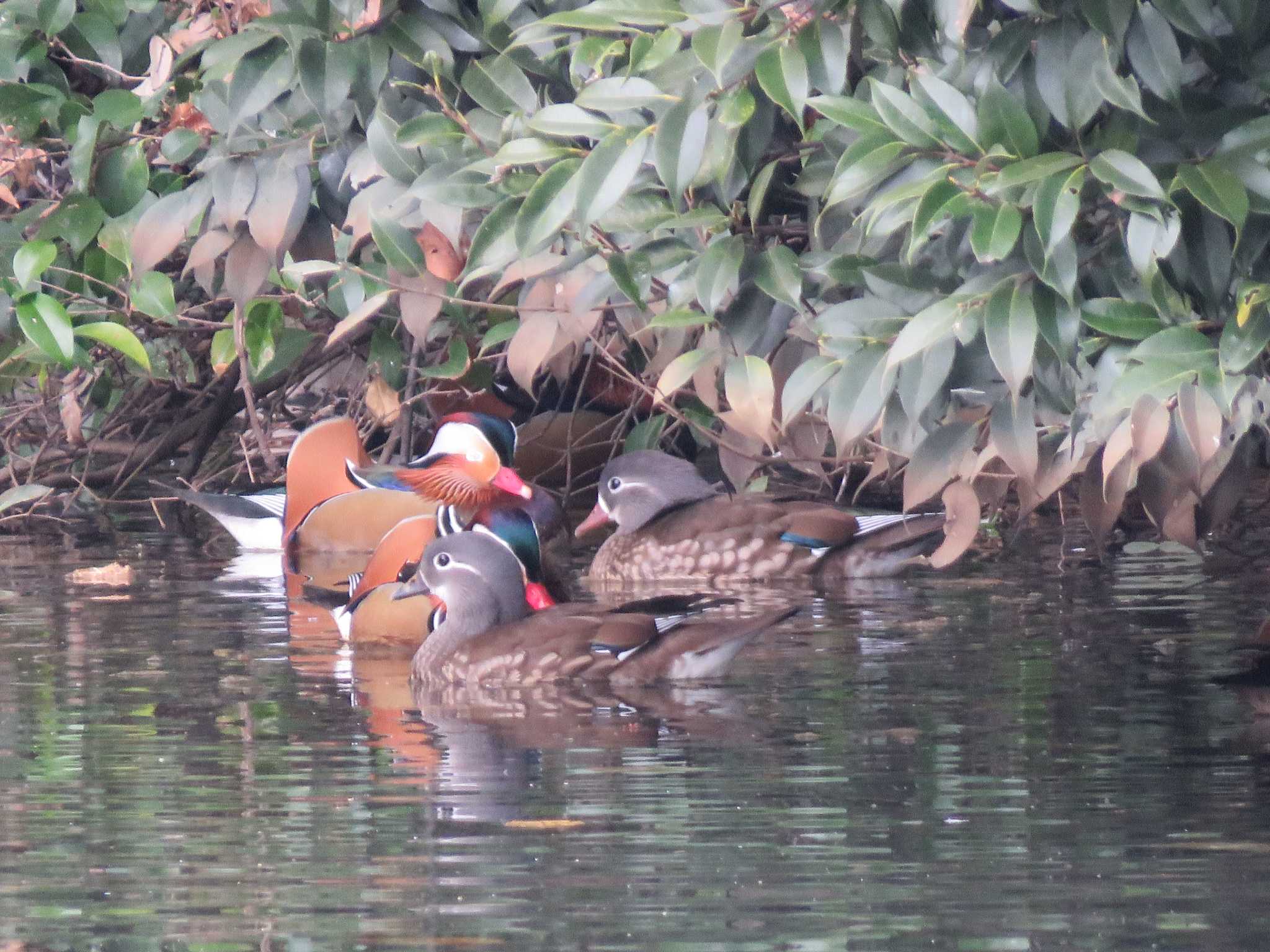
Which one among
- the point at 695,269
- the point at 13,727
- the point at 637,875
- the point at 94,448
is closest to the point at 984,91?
the point at 695,269

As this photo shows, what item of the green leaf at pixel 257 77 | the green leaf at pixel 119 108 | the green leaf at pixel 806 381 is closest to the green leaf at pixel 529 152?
the green leaf at pixel 806 381

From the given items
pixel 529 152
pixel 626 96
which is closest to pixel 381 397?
pixel 529 152

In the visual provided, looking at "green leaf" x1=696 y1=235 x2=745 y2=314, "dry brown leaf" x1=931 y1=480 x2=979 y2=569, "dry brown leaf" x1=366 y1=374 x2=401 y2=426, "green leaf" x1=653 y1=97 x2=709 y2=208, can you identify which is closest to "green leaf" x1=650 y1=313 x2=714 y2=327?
"green leaf" x1=696 y1=235 x2=745 y2=314

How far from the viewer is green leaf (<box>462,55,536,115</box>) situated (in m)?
6.97

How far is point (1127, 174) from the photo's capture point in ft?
16.5

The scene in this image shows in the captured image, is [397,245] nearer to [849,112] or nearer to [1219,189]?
[849,112]

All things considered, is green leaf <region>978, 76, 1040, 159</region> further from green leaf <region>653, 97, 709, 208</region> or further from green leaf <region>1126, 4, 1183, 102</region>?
green leaf <region>653, 97, 709, 208</region>

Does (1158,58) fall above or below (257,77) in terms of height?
above

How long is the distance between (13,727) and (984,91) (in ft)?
9.27

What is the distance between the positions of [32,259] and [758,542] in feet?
9.89

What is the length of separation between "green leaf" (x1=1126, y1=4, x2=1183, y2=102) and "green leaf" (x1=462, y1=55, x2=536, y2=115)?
226cm

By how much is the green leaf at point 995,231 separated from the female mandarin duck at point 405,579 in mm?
2541

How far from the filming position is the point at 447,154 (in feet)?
23.1

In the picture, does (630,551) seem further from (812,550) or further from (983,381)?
(983,381)
